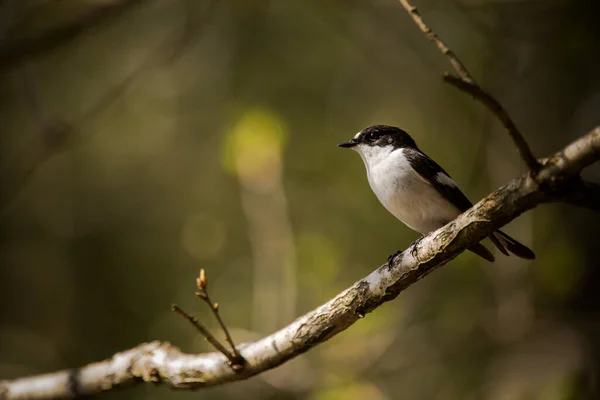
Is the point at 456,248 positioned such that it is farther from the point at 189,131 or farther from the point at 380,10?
the point at 189,131

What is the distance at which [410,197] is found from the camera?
2838mm

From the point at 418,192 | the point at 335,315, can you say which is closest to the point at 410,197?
the point at 418,192

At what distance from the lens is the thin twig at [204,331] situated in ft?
6.55

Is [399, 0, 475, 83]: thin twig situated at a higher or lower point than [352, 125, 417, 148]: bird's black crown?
lower

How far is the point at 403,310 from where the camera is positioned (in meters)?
4.25

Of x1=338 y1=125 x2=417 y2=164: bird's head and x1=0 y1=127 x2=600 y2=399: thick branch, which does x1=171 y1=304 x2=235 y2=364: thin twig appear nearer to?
x1=0 y1=127 x2=600 y2=399: thick branch

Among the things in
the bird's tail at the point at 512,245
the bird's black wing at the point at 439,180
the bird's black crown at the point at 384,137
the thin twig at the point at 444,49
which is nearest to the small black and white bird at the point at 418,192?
the bird's black wing at the point at 439,180

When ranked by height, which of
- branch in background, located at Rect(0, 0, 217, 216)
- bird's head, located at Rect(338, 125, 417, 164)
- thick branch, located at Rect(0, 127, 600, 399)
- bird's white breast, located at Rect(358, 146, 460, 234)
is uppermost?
branch in background, located at Rect(0, 0, 217, 216)

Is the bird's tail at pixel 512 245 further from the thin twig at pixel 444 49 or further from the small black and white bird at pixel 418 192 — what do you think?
the thin twig at pixel 444 49

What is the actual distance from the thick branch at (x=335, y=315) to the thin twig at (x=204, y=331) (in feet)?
0.39

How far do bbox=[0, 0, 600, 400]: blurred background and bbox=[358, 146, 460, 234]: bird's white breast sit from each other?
73 centimetres

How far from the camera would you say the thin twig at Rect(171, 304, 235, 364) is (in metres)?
2.00

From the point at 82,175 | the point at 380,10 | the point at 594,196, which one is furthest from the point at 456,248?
the point at 82,175

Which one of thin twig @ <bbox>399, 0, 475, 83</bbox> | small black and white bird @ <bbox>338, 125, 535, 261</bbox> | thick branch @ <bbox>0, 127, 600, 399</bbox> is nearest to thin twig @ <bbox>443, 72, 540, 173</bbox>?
thick branch @ <bbox>0, 127, 600, 399</bbox>
